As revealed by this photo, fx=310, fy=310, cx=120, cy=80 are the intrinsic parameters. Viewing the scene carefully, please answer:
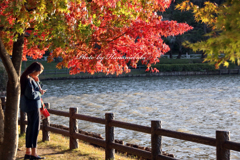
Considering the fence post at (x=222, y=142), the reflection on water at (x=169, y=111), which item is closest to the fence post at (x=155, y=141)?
the fence post at (x=222, y=142)

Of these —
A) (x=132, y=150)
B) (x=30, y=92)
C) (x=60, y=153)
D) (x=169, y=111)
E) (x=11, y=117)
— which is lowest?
(x=169, y=111)

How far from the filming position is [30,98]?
6.69 meters

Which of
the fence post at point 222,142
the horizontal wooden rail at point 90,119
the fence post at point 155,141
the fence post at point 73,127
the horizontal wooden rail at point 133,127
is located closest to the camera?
the fence post at point 222,142

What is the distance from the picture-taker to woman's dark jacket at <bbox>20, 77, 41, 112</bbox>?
6.66 m

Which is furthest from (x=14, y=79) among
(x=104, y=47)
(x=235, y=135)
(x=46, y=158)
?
(x=235, y=135)

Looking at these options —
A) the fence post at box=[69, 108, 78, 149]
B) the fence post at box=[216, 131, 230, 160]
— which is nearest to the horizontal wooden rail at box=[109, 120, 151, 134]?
the fence post at box=[69, 108, 78, 149]

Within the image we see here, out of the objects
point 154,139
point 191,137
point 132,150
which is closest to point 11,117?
point 132,150

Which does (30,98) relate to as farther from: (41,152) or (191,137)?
(191,137)

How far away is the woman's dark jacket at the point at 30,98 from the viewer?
666 centimetres

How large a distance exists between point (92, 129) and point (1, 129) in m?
7.74

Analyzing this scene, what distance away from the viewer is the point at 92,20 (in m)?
7.96

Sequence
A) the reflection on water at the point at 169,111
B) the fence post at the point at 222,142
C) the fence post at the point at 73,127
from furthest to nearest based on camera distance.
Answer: the reflection on water at the point at 169,111 < the fence post at the point at 73,127 < the fence post at the point at 222,142

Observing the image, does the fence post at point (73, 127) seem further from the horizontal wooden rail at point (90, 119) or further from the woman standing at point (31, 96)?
the woman standing at point (31, 96)

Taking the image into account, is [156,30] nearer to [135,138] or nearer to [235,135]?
[135,138]
